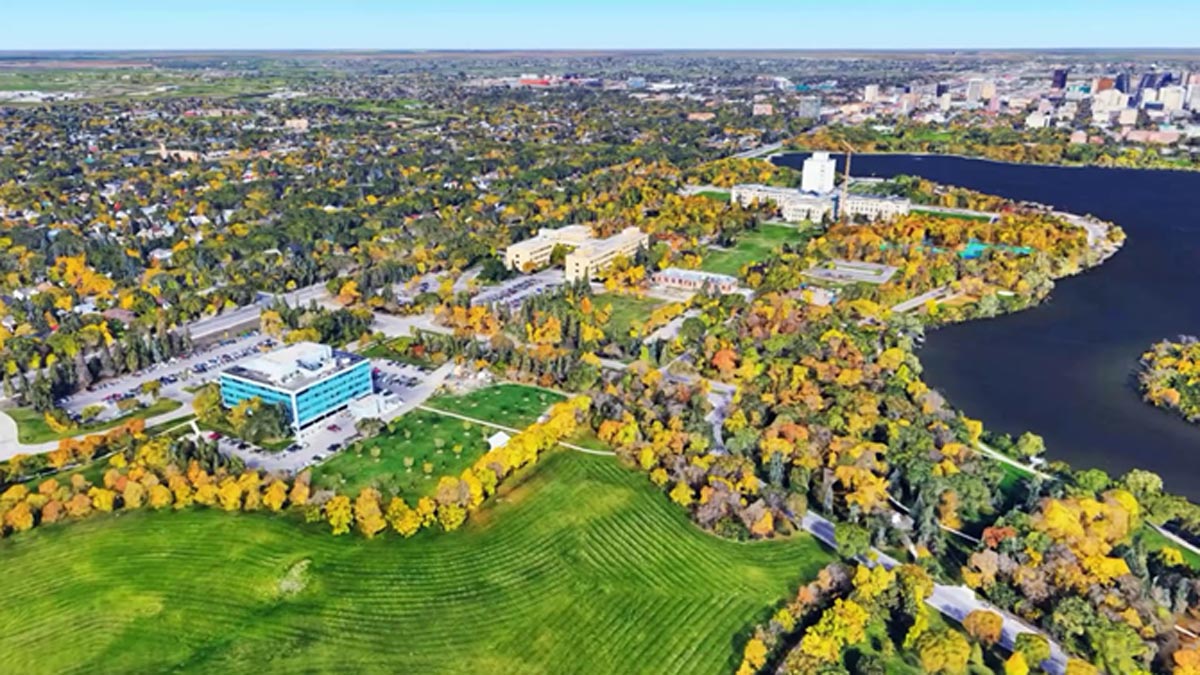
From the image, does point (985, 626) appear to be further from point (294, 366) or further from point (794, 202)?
point (794, 202)

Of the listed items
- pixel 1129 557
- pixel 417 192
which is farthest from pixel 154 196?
pixel 1129 557

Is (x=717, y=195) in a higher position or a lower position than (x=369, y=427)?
higher

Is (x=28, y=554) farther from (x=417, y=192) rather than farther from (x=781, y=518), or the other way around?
(x=417, y=192)

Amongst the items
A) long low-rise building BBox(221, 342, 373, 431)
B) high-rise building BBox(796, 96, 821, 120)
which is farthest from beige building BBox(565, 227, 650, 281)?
high-rise building BBox(796, 96, 821, 120)


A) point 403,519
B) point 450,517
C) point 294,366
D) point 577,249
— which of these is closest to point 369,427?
point 294,366

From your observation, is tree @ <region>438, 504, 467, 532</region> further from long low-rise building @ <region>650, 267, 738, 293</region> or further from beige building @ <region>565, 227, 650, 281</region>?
long low-rise building @ <region>650, 267, 738, 293</region>

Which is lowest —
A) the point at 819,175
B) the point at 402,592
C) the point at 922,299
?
the point at 402,592

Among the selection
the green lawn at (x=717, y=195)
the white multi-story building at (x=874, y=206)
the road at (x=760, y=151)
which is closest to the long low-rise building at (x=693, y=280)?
the white multi-story building at (x=874, y=206)

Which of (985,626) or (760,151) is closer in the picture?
(985,626)
